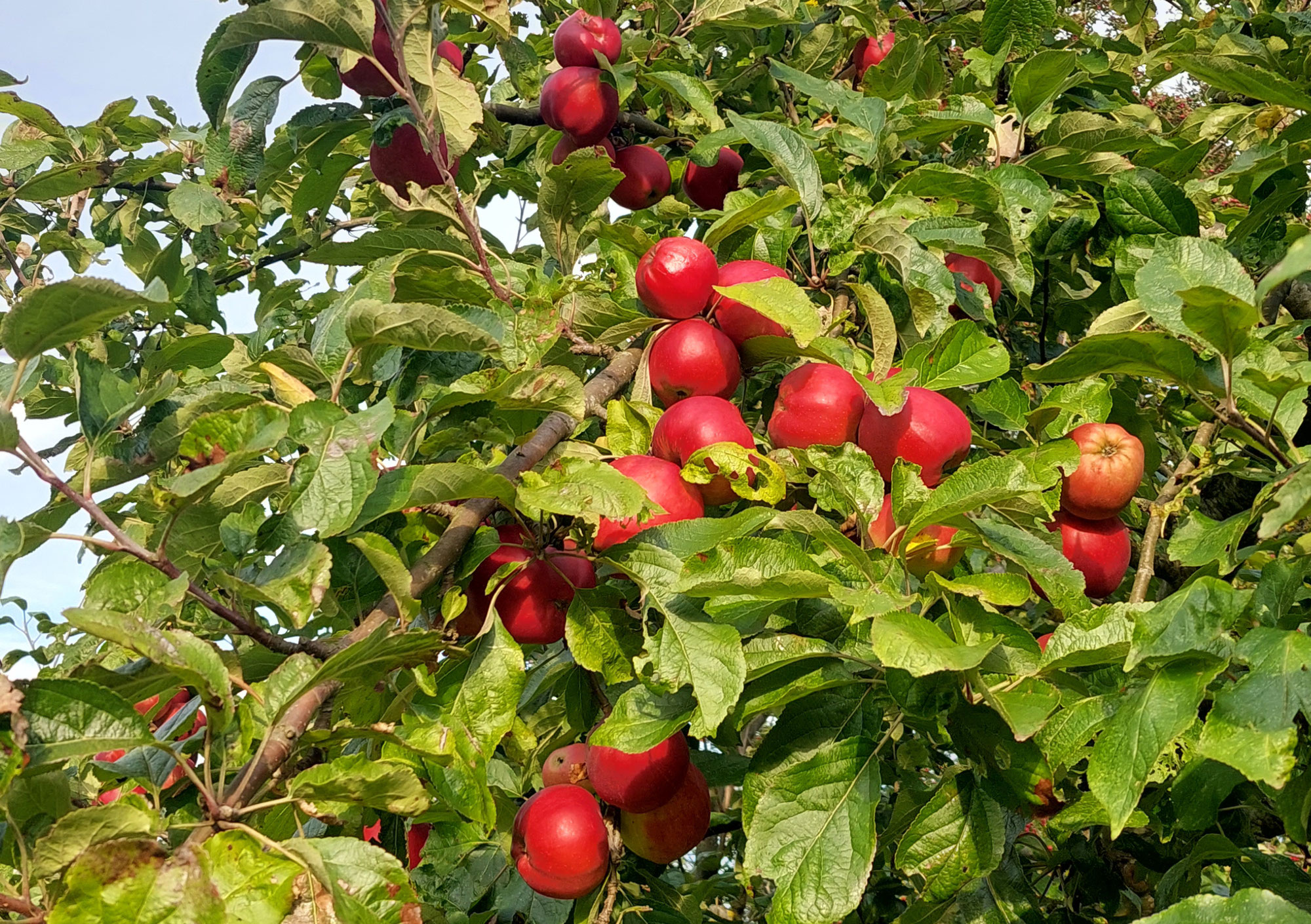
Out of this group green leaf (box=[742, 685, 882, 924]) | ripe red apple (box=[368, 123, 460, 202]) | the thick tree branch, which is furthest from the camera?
ripe red apple (box=[368, 123, 460, 202])

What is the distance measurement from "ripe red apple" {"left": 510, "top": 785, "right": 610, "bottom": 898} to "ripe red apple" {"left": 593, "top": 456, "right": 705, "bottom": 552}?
41 cm

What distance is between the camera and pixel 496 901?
1.84 meters

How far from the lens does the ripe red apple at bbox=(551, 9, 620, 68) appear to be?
2020mm

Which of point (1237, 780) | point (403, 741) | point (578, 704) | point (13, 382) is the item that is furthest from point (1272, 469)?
point (13, 382)

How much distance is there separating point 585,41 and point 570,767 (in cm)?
139

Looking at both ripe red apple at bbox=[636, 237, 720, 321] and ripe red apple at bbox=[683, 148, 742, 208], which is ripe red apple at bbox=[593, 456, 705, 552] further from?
ripe red apple at bbox=[683, 148, 742, 208]

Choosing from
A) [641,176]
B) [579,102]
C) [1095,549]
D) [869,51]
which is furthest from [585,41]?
[1095,549]

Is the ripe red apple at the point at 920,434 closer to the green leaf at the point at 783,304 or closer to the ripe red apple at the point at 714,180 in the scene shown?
the green leaf at the point at 783,304

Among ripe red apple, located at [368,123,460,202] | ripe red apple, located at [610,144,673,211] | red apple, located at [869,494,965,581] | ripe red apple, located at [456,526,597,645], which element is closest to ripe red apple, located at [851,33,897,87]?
ripe red apple, located at [610,144,673,211]

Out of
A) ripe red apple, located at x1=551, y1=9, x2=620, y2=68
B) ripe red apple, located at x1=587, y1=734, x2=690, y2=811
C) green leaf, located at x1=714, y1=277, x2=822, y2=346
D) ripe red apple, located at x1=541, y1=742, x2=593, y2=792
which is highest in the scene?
ripe red apple, located at x1=551, y1=9, x2=620, y2=68

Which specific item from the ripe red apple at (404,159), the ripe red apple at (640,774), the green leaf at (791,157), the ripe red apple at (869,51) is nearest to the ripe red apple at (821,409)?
the green leaf at (791,157)

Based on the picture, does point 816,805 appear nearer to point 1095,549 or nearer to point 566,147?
point 1095,549

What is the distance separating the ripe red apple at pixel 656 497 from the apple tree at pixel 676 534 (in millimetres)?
14

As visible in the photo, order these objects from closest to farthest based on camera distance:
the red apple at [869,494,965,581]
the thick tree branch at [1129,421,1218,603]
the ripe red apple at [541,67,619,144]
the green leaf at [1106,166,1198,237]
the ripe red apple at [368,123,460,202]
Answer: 1. the red apple at [869,494,965,581]
2. the thick tree branch at [1129,421,1218,603]
3. the green leaf at [1106,166,1198,237]
4. the ripe red apple at [368,123,460,202]
5. the ripe red apple at [541,67,619,144]
